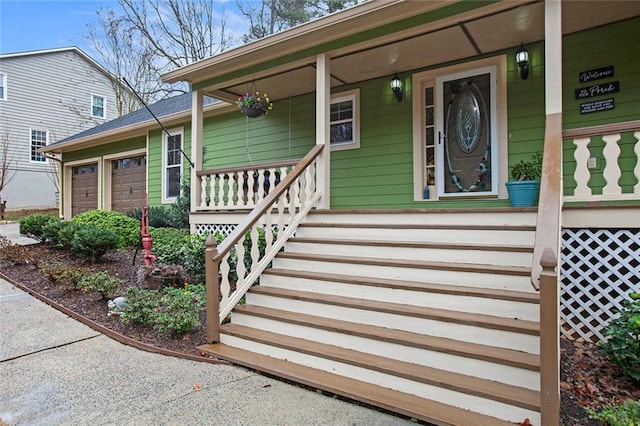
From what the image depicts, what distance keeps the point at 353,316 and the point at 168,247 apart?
3.59m

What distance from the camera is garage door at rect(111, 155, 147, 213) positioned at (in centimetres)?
1048

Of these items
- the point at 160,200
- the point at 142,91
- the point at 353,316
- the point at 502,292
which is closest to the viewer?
the point at 502,292

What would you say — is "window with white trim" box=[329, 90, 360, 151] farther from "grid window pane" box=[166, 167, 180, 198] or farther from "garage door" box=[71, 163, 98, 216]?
"garage door" box=[71, 163, 98, 216]

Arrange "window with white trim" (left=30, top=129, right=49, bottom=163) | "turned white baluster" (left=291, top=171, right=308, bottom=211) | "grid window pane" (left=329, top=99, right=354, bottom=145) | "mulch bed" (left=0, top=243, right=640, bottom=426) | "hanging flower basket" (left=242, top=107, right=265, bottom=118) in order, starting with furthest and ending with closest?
"window with white trim" (left=30, top=129, right=49, bottom=163) → "grid window pane" (left=329, top=99, right=354, bottom=145) → "hanging flower basket" (left=242, top=107, right=265, bottom=118) → "turned white baluster" (left=291, top=171, right=308, bottom=211) → "mulch bed" (left=0, top=243, right=640, bottom=426)

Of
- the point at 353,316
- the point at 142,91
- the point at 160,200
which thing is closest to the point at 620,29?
the point at 353,316

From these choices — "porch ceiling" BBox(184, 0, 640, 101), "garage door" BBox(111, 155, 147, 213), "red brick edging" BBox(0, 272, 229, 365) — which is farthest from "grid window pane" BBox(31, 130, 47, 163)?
"red brick edging" BBox(0, 272, 229, 365)

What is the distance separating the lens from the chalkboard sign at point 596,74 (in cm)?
436

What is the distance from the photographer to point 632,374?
259cm

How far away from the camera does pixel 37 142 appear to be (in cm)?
1719

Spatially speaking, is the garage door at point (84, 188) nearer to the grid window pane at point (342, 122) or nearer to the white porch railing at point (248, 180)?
the white porch railing at point (248, 180)

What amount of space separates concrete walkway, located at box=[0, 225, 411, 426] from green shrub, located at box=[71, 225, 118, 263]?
225cm

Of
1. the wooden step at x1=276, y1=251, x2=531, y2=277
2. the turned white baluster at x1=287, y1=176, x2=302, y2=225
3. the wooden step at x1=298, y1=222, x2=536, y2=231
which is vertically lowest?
the wooden step at x1=276, y1=251, x2=531, y2=277

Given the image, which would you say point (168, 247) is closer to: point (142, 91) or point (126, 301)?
point (126, 301)

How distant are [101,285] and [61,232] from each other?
2.72 m
